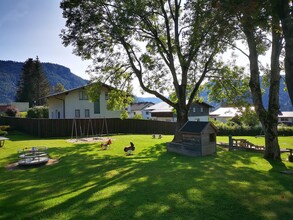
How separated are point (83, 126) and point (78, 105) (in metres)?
7.38

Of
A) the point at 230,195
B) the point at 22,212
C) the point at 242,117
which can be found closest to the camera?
the point at 22,212

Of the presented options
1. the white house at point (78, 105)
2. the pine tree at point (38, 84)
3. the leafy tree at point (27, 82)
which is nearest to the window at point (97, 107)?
the white house at point (78, 105)

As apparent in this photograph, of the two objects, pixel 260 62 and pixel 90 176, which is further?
pixel 260 62

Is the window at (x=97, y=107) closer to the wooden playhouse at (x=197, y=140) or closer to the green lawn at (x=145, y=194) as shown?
the wooden playhouse at (x=197, y=140)

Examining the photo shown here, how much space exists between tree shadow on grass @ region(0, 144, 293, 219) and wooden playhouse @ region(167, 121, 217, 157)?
16.9 ft

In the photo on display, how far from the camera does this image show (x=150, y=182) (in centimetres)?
873

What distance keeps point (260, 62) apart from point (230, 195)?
1402 centimetres

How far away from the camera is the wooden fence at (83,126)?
28.9 meters

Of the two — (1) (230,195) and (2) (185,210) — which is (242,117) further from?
(2) (185,210)

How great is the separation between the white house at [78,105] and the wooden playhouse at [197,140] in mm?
21770

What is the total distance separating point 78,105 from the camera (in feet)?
122

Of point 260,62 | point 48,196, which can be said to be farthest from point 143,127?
point 48,196

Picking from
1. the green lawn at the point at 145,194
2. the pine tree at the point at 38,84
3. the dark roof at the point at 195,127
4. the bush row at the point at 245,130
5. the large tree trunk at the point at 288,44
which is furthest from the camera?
the pine tree at the point at 38,84

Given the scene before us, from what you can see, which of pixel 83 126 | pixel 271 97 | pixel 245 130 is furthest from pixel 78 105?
pixel 271 97
